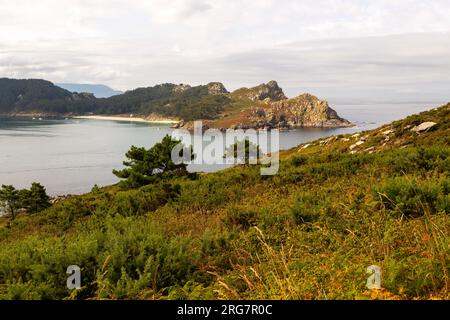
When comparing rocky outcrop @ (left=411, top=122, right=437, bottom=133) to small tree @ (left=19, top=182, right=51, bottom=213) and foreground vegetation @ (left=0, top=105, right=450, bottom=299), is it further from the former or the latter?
small tree @ (left=19, top=182, right=51, bottom=213)

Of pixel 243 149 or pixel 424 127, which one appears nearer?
pixel 424 127

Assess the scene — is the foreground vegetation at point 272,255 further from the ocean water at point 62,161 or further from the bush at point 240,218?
the ocean water at point 62,161

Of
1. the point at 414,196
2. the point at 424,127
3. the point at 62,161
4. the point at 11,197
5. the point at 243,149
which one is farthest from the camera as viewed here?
the point at 62,161

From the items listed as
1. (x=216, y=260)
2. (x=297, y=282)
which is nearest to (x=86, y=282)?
(x=216, y=260)

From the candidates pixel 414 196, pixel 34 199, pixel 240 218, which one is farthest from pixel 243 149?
pixel 414 196

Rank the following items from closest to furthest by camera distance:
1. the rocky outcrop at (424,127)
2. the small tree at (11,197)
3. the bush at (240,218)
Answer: the bush at (240,218) → the rocky outcrop at (424,127) → the small tree at (11,197)

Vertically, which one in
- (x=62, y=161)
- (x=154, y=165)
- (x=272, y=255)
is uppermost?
(x=272, y=255)

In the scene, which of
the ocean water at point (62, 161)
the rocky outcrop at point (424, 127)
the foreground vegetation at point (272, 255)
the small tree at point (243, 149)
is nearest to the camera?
the foreground vegetation at point (272, 255)

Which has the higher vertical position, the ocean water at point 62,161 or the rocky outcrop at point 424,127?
the rocky outcrop at point 424,127

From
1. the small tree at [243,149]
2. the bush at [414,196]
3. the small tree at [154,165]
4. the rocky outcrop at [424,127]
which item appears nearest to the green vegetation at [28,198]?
the small tree at [154,165]

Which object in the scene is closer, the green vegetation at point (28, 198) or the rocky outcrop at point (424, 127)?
the rocky outcrop at point (424, 127)

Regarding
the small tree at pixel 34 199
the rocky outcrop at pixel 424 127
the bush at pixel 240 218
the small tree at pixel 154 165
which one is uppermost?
the rocky outcrop at pixel 424 127

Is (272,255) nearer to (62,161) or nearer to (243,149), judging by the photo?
(243,149)

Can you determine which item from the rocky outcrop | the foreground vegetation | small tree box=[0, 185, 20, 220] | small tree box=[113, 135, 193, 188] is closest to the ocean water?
small tree box=[0, 185, 20, 220]
